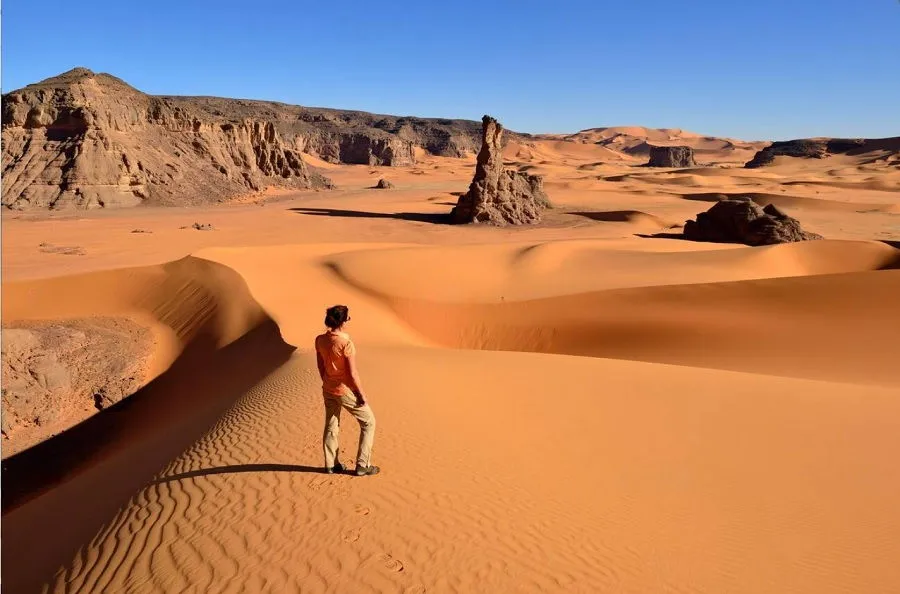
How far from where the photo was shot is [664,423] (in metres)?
7.57

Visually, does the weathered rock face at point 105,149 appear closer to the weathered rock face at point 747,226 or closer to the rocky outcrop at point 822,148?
the weathered rock face at point 747,226

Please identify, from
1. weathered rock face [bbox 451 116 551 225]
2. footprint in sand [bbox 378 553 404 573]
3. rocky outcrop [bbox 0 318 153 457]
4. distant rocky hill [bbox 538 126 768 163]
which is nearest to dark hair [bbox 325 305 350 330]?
footprint in sand [bbox 378 553 404 573]

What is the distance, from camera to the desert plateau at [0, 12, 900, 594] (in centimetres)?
438

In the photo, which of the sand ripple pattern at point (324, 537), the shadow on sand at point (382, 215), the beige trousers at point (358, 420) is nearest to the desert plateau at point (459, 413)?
the sand ripple pattern at point (324, 537)

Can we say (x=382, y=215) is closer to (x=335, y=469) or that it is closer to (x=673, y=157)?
(x=335, y=469)

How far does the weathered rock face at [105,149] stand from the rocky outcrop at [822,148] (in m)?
77.3

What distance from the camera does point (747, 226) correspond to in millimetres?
26219

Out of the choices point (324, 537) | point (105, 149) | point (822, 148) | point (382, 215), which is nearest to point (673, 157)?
point (822, 148)

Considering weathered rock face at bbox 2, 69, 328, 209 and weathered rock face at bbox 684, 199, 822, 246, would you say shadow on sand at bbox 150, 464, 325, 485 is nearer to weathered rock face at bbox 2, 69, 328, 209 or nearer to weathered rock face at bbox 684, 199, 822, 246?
weathered rock face at bbox 684, 199, 822, 246

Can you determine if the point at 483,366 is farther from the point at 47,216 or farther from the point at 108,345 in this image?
the point at 47,216

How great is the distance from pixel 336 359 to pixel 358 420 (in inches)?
24.1

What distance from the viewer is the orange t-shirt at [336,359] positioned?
5098mm

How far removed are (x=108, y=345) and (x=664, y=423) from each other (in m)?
12.0

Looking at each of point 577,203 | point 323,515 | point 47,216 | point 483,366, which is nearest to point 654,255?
point 483,366
